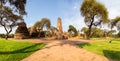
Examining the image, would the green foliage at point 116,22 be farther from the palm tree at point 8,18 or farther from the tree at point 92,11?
the palm tree at point 8,18

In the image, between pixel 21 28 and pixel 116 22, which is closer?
pixel 21 28

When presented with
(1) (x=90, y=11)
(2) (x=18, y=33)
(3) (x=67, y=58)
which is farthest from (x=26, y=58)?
(1) (x=90, y=11)

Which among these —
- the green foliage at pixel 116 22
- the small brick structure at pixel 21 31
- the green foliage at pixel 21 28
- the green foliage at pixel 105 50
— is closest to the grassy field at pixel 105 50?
the green foliage at pixel 105 50

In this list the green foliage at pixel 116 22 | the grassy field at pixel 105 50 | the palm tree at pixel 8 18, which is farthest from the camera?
the green foliage at pixel 116 22

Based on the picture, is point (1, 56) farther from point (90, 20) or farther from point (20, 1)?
point (90, 20)

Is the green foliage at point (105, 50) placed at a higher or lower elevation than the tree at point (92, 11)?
lower

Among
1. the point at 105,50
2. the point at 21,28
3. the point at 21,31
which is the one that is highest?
the point at 21,28

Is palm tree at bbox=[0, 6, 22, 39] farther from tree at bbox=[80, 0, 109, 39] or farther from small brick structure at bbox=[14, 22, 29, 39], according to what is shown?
tree at bbox=[80, 0, 109, 39]

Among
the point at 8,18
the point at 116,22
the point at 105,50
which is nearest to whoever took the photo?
the point at 105,50

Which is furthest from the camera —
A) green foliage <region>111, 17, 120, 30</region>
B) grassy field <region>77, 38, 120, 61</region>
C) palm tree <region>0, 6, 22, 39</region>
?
green foliage <region>111, 17, 120, 30</region>

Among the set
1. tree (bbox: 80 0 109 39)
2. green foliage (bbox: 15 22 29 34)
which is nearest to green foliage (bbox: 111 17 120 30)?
tree (bbox: 80 0 109 39)

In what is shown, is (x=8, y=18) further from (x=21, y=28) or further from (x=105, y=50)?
(x=105, y=50)

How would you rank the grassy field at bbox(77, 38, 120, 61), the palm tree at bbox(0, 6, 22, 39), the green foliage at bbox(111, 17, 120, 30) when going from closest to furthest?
the grassy field at bbox(77, 38, 120, 61) < the palm tree at bbox(0, 6, 22, 39) < the green foliage at bbox(111, 17, 120, 30)

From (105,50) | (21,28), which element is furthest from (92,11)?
(105,50)
